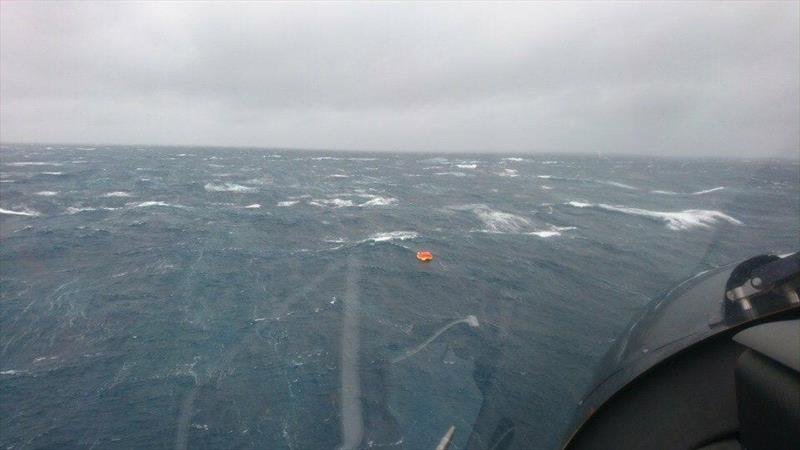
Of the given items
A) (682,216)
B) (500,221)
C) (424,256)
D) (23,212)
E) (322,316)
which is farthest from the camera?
(23,212)

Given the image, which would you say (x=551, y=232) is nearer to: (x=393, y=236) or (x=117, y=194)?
(x=393, y=236)

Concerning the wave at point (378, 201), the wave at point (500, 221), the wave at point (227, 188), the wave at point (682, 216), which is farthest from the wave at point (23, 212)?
the wave at point (682, 216)

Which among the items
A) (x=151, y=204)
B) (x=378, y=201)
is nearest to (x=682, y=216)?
(x=378, y=201)

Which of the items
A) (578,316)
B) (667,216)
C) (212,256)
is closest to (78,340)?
(212,256)

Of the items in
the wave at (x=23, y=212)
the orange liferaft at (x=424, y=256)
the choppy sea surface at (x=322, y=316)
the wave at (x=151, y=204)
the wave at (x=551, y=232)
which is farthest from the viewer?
the wave at (x=151, y=204)

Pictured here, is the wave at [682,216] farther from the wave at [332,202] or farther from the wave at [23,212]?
the wave at [23,212]

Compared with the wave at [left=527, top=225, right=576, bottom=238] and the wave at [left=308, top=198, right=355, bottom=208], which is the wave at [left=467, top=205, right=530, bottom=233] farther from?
the wave at [left=308, top=198, right=355, bottom=208]
